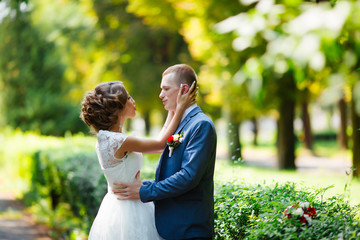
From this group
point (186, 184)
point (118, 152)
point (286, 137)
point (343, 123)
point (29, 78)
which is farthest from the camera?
point (343, 123)

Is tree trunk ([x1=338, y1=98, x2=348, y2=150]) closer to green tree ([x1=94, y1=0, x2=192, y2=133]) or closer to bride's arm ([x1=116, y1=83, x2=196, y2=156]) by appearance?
green tree ([x1=94, y1=0, x2=192, y2=133])

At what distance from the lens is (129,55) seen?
877 inches

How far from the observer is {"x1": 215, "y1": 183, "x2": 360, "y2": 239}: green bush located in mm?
2578

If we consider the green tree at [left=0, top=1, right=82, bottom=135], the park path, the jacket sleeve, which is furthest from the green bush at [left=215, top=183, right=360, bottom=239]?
the green tree at [left=0, top=1, right=82, bottom=135]

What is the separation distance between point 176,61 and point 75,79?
634 centimetres

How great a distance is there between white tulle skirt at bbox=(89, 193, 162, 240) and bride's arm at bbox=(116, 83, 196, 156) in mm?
442

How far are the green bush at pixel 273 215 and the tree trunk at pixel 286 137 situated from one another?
12.2 m

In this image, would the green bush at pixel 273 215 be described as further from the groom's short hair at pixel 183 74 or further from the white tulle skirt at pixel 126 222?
the groom's short hair at pixel 183 74

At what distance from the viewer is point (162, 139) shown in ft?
10.7

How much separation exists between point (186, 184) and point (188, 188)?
0.04 meters

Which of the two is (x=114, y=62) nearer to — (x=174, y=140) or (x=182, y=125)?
(x=182, y=125)

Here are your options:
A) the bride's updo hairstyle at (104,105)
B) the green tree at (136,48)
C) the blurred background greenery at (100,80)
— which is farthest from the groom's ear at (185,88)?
the green tree at (136,48)

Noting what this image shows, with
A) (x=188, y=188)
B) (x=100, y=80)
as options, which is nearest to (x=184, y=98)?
(x=188, y=188)

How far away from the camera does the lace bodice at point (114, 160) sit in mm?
3238
